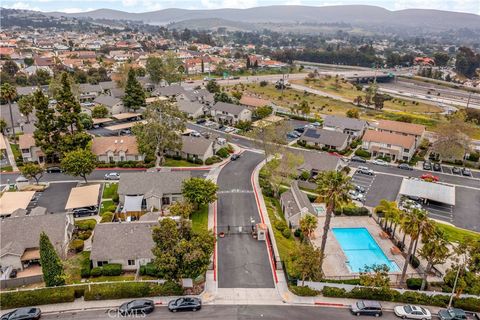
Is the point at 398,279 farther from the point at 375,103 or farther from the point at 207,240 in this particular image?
the point at 375,103

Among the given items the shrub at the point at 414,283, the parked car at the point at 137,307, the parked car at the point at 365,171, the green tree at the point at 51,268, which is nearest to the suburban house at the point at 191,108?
the parked car at the point at 365,171

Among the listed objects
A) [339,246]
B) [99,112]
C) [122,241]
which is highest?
[99,112]

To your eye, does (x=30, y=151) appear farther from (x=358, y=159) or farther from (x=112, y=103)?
(x=358, y=159)

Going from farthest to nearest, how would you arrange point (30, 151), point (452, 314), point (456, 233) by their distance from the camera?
point (30, 151) < point (456, 233) < point (452, 314)

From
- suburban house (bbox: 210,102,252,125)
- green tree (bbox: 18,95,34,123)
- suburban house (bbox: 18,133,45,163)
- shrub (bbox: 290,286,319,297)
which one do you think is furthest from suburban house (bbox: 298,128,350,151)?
green tree (bbox: 18,95,34,123)

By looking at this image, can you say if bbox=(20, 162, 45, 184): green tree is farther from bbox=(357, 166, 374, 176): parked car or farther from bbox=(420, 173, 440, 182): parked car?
bbox=(420, 173, 440, 182): parked car

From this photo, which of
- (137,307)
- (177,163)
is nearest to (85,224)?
(137,307)
